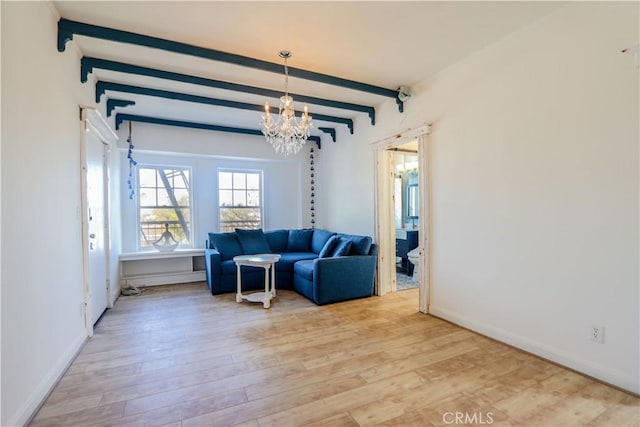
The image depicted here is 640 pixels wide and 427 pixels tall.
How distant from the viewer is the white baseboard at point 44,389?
164 cm

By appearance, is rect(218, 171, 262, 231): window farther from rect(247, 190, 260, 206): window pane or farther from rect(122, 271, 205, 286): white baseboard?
rect(122, 271, 205, 286): white baseboard

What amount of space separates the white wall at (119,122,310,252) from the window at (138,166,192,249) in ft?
0.39

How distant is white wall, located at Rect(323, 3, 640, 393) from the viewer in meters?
1.98

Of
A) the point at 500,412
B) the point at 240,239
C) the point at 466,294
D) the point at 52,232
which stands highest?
the point at 52,232

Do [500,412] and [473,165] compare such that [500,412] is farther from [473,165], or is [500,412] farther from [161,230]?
[161,230]

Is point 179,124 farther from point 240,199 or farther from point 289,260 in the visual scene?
point 289,260

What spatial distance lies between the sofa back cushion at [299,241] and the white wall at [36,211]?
3210 millimetres

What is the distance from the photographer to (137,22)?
231 cm

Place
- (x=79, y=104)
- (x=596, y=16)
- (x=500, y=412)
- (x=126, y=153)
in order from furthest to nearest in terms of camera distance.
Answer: (x=126, y=153) < (x=79, y=104) < (x=596, y=16) < (x=500, y=412)

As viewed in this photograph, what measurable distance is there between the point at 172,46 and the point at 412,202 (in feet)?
16.0

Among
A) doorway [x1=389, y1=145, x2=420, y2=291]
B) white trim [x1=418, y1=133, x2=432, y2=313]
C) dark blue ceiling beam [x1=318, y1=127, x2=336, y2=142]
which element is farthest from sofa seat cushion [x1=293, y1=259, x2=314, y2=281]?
dark blue ceiling beam [x1=318, y1=127, x2=336, y2=142]

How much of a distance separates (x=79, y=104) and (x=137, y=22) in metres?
1.04

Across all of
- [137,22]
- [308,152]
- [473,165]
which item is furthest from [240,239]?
[473,165]

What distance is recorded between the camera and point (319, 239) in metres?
5.21
